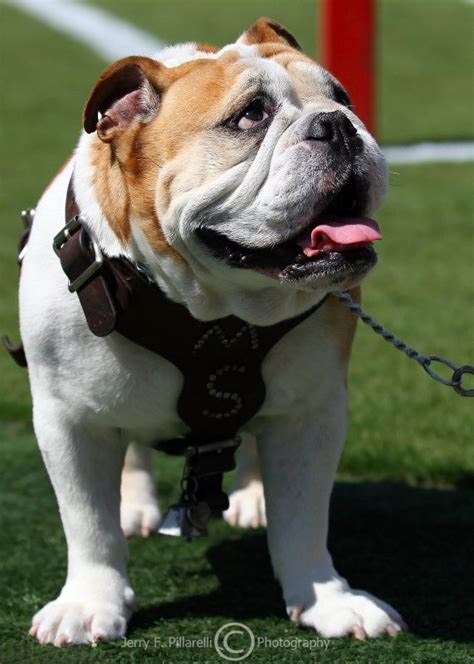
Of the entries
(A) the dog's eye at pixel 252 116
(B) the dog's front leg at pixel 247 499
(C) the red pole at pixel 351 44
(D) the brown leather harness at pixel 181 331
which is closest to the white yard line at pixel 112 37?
(C) the red pole at pixel 351 44

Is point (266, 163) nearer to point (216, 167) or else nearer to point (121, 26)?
point (216, 167)

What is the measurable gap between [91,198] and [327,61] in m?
5.82

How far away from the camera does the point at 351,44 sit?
29.0ft

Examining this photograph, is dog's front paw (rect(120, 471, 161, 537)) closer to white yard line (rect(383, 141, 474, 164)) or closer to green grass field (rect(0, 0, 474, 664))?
green grass field (rect(0, 0, 474, 664))

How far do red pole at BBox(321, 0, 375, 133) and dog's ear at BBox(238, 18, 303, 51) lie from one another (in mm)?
5030

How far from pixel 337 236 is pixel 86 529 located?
1104 mm

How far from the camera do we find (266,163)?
3105 mm

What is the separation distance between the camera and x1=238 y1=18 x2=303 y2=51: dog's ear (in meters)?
3.68

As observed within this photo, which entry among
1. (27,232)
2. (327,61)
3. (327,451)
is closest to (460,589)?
(327,451)

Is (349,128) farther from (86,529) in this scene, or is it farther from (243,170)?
(86,529)

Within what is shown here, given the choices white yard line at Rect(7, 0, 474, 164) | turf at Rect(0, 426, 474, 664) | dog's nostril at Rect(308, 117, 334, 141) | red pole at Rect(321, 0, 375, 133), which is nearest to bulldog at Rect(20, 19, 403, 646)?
dog's nostril at Rect(308, 117, 334, 141)

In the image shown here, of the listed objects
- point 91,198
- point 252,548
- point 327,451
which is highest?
point 91,198

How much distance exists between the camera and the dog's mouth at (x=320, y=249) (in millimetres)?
3090

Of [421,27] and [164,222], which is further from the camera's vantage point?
[421,27]
